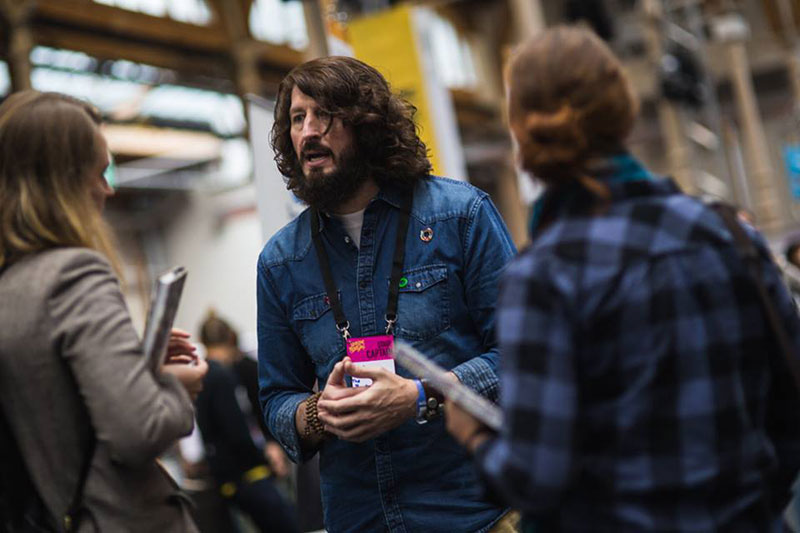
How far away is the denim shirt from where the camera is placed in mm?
2371

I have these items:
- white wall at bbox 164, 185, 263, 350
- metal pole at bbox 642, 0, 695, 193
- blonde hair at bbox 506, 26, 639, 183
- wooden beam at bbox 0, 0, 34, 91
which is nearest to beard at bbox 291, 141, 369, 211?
blonde hair at bbox 506, 26, 639, 183

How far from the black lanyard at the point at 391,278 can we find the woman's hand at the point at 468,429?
669mm

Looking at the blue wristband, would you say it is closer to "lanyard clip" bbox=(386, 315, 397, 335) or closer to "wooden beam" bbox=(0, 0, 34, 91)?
"lanyard clip" bbox=(386, 315, 397, 335)

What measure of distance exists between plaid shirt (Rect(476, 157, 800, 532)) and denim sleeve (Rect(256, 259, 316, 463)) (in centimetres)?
101

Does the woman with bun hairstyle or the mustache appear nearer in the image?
the woman with bun hairstyle

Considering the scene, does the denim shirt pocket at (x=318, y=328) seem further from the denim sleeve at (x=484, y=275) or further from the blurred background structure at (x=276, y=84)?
the blurred background structure at (x=276, y=84)

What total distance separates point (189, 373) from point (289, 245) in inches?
21.7

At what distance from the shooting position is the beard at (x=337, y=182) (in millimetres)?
2510

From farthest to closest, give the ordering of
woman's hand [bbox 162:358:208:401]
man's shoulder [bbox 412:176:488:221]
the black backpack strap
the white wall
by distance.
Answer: the white wall < man's shoulder [bbox 412:176:488:221] < woman's hand [bbox 162:358:208:401] < the black backpack strap

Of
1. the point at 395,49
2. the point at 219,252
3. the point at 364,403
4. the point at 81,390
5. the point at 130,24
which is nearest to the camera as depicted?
the point at 81,390

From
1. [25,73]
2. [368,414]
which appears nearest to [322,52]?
[368,414]

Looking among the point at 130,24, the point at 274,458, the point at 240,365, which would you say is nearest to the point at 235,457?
the point at 274,458

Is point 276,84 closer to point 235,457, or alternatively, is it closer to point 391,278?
point 235,457

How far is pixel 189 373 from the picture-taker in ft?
7.11
